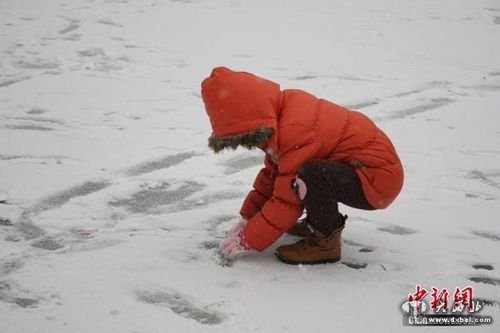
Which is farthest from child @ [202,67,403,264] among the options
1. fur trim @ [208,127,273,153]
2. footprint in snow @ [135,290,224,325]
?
footprint in snow @ [135,290,224,325]

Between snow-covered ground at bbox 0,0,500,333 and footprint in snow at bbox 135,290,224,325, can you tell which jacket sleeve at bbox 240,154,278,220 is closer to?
snow-covered ground at bbox 0,0,500,333

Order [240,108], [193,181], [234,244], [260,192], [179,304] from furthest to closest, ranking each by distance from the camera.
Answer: [193,181] → [260,192] → [234,244] → [240,108] → [179,304]

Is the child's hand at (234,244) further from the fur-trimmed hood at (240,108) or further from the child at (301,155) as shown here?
the fur-trimmed hood at (240,108)

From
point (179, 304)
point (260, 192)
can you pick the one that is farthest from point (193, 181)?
point (179, 304)

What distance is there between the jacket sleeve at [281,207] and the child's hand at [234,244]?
0.10 ft

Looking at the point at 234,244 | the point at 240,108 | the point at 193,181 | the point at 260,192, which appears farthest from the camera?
the point at 193,181

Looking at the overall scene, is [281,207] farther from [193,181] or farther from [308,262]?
[193,181]

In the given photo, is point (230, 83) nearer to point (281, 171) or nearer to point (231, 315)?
point (281, 171)

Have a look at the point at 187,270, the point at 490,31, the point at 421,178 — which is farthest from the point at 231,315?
the point at 490,31

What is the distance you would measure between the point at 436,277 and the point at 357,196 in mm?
438

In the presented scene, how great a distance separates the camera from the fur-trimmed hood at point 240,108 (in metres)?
2.04

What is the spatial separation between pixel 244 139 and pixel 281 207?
11.6 inches

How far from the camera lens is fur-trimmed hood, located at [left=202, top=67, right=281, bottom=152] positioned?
204cm

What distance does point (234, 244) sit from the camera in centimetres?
221
